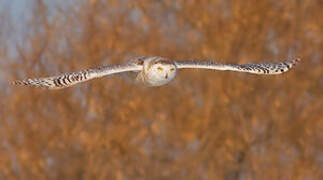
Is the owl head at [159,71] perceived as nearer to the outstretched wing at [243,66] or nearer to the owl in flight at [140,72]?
the owl in flight at [140,72]

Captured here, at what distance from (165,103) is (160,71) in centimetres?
1001

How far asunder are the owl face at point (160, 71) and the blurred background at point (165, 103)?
30.1 feet

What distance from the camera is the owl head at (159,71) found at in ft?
42.6

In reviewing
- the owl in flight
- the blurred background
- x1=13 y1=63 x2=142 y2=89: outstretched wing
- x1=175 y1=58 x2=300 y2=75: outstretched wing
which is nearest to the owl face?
the owl in flight

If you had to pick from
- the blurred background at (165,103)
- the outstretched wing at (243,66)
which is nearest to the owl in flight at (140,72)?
the outstretched wing at (243,66)

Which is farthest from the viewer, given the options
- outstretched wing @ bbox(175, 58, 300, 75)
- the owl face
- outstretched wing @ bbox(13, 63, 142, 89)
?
outstretched wing @ bbox(175, 58, 300, 75)

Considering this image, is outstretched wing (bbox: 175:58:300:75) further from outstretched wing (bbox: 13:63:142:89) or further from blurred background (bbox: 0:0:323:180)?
blurred background (bbox: 0:0:323:180)

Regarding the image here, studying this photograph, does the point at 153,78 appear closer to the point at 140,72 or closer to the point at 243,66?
the point at 140,72

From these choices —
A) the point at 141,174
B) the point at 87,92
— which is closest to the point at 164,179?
the point at 141,174

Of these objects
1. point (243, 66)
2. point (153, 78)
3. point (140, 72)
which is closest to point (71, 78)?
point (153, 78)

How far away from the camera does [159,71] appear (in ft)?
42.6

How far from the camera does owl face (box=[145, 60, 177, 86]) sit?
1298 cm

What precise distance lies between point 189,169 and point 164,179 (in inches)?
22.2

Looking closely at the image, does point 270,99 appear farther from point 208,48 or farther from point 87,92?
point 87,92
